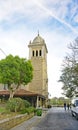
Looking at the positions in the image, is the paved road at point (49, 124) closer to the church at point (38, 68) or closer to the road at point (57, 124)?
the road at point (57, 124)

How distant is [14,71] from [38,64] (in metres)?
23.3

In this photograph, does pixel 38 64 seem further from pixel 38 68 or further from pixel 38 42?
pixel 38 42

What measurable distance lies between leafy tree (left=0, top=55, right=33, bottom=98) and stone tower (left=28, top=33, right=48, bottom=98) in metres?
17.8

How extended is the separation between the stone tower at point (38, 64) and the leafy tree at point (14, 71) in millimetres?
17783

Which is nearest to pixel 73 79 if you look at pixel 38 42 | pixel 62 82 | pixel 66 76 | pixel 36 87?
pixel 66 76

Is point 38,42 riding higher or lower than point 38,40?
lower

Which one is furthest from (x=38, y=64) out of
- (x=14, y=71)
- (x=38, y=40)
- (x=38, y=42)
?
(x=14, y=71)

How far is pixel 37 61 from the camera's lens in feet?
252

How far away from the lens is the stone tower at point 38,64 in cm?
7388

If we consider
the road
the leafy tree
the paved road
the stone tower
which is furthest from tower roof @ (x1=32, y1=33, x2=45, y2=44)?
the paved road

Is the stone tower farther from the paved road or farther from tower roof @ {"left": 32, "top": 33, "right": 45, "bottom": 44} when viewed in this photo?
the paved road

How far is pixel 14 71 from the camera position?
53.5 m

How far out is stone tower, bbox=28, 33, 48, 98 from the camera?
73875 mm

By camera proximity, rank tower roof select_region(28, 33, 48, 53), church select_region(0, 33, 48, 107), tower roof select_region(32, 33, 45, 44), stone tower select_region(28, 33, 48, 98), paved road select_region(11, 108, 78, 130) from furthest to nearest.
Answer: tower roof select_region(32, 33, 45, 44) → tower roof select_region(28, 33, 48, 53) → stone tower select_region(28, 33, 48, 98) → church select_region(0, 33, 48, 107) → paved road select_region(11, 108, 78, 130)
